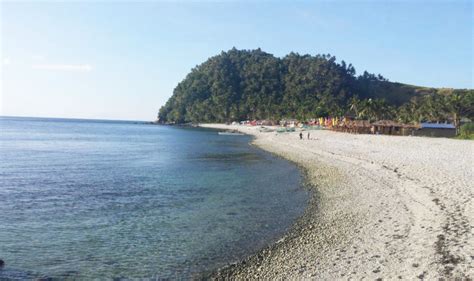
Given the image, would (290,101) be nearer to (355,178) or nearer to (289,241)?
(355,178)

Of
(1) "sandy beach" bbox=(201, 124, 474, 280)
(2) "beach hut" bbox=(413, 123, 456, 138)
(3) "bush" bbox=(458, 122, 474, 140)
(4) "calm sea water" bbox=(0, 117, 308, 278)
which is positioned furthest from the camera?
(2) "beach hut" bbox=(413, 123, 456, 138)

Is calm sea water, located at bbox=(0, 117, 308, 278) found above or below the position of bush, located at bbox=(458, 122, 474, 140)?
below

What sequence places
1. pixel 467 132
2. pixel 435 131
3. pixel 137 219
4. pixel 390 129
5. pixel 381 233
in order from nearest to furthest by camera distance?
pixel 381 233 < pixel 137 219 < pixel 467 132 < pixel 390 129 < pixel 435 131

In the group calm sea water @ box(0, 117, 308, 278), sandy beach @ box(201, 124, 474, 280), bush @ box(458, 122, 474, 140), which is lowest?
calm sea water @ box(0, 117, 308, 278)

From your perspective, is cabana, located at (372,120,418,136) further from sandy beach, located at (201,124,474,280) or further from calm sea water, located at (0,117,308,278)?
sandy beach, located at (201,124,474,280)

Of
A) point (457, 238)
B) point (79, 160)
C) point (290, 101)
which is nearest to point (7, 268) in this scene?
point (457, 238)

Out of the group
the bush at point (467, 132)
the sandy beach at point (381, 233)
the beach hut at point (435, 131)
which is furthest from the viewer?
the beach hut at point (435, 131)

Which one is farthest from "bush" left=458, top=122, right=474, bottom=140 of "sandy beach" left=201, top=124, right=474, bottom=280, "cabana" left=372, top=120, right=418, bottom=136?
"sandy beach" left=201, top=124, right=474, bottom=280

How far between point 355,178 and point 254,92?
171 meters

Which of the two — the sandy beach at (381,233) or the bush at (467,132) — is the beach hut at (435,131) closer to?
the bush at (467,132)

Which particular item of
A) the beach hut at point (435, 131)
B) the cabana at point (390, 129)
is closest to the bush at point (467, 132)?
the beach hut at point (435, 131)

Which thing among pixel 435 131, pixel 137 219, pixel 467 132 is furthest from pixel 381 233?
pixel 435 131

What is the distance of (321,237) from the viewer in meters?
13.8

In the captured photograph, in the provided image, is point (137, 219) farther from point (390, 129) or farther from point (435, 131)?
point (435, 131)
